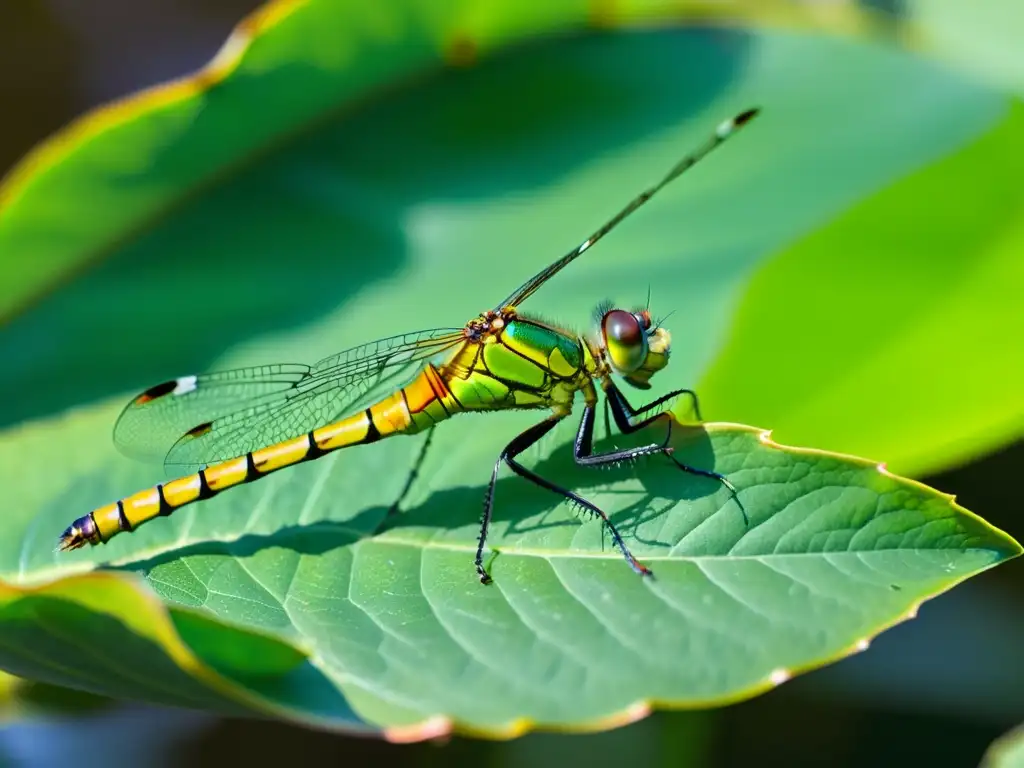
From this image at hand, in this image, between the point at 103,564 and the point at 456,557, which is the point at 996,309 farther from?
the point at 103,564

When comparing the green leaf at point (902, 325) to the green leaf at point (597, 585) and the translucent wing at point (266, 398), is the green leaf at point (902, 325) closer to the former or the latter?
the green leaf at point (597, 585)

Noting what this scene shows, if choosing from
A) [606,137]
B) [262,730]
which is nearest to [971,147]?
[606,137]

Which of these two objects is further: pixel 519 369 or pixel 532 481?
pixel 519 369

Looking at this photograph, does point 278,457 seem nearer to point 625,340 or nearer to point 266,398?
point 266,398

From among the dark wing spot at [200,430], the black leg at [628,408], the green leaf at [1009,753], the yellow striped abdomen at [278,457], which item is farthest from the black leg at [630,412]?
the dark wing spot at [200,430]

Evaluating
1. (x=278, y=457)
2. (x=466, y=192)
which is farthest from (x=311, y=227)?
(x=278, y=457)

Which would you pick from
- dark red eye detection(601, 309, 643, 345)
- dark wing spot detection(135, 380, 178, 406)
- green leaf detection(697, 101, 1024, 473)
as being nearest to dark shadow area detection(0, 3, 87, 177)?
dark wing spot detection(135, 380, 178, 406)
